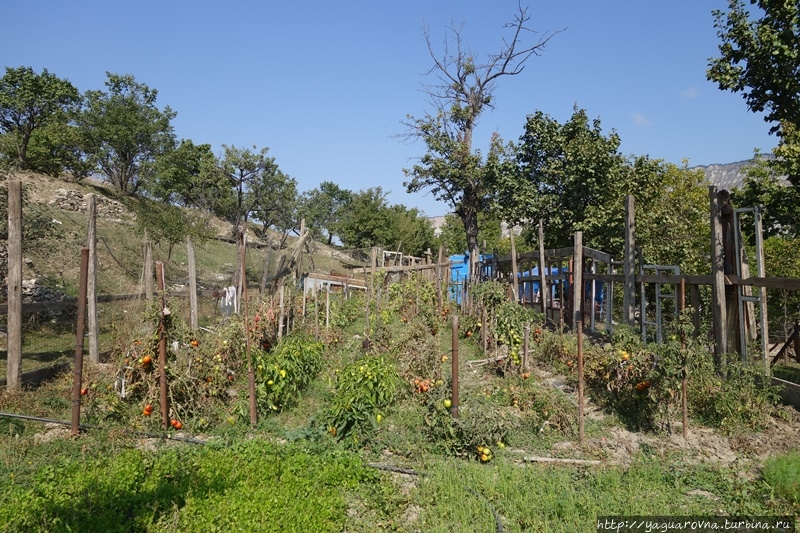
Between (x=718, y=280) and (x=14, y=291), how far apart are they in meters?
9.78

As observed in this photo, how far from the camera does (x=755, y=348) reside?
7418 millimetres

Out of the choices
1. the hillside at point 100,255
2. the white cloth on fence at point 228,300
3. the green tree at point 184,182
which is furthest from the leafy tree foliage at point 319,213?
the white cloth on fence at point 228,300

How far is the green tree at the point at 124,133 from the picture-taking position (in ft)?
110

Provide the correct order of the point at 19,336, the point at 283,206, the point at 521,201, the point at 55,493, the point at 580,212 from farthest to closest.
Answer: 1. the point at 283,206
2. the point at 521,201
3. the point at 580,212
4. the point at 19,336
5. the point at 55,493

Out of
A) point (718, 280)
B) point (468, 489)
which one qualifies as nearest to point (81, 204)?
point (468, 489)

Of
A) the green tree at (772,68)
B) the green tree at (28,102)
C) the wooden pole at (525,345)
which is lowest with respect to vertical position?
the wooden pole at (525,345)

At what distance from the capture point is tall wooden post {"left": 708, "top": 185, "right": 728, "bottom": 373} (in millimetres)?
7688

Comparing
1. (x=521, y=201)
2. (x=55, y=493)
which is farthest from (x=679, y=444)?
(x=521, y=201)

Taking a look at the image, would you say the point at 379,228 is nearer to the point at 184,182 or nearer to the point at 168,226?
the point at 184,182

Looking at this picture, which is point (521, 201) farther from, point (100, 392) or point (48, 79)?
point (48, 79)

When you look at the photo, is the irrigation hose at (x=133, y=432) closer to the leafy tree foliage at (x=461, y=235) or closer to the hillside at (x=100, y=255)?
the hillside at (x=100, y=255)

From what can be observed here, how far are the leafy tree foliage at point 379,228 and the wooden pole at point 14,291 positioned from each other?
35.5 m

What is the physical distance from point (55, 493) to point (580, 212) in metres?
14.9

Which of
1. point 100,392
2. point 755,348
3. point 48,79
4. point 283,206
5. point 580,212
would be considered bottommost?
point 100,392
